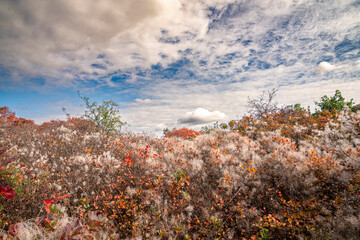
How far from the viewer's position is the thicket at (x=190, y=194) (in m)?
4.30

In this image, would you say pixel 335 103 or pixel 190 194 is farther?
pixel 335 103

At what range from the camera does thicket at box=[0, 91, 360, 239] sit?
4.30 m

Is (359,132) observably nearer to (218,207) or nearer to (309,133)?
(309,133)

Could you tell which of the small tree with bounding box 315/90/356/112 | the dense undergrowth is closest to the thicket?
the dense undergrowth

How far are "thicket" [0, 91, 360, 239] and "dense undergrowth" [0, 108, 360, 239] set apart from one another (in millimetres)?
28

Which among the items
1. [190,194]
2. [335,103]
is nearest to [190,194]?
[190,194]

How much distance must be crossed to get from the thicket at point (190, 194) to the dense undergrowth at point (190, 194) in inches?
1.1

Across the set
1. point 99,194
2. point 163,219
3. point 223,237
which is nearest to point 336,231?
point 223,237

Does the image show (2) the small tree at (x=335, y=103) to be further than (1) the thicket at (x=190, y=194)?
Yes

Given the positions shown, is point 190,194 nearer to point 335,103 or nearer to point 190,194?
point 190,194

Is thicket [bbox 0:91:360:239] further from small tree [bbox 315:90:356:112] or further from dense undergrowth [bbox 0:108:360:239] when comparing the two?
small tree [bbox 315:90:356:112]

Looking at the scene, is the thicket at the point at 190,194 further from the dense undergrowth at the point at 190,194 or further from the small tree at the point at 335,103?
the small tree at the point at 335,103

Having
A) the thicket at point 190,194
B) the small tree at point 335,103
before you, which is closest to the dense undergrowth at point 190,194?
the thicket at point 190,194

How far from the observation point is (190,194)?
20.0 ft
